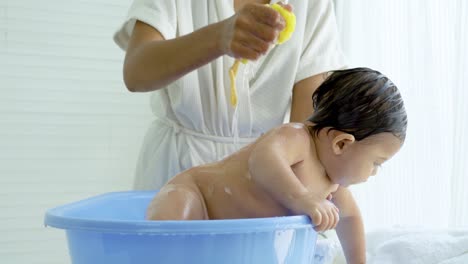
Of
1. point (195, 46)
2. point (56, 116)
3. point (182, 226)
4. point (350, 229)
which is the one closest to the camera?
point (182, 226)

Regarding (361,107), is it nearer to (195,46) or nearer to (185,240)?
(195,46)

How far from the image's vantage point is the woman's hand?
791 millimetres

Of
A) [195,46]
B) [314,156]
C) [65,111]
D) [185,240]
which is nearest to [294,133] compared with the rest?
[314,156]

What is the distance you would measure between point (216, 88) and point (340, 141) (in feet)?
1.03

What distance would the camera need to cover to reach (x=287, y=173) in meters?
0.86

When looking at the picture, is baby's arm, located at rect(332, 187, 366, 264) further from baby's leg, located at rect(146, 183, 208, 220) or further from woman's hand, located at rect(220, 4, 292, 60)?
woman's hand, located at rect(220, 4, 292, 60)

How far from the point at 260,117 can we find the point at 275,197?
0.35 metres

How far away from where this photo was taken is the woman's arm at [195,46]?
2.61 ft

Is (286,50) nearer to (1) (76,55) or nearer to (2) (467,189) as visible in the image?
(2) (467,189)

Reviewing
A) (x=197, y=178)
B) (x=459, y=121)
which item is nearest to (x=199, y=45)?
(x=197, y=178)

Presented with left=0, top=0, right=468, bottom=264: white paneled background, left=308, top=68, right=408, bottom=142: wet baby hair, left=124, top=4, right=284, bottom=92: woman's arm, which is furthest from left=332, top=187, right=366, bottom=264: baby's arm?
left=0, top=0, right=468, bottom=264: white paneled background

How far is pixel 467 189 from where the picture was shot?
150 centimetres

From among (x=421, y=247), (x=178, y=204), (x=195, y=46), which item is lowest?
(x=421, y=247)

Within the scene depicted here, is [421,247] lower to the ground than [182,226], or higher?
lower
